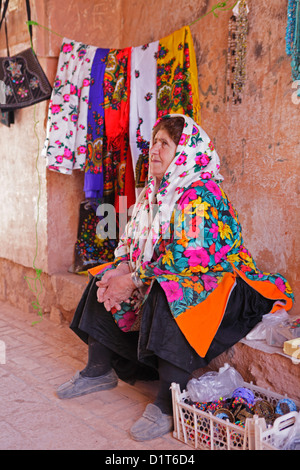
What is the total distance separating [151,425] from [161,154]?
125 cm

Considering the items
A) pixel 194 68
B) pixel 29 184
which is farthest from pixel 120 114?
pixel 29 184

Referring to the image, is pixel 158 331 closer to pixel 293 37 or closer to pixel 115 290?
pixel 115 290

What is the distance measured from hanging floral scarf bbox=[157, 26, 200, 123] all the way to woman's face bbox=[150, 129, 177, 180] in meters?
0.54

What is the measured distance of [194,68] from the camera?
9.55 feet

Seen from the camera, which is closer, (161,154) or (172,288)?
(172,288)

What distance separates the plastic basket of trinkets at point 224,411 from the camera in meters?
1.75

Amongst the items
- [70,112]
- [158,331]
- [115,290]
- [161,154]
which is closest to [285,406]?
[158,331]

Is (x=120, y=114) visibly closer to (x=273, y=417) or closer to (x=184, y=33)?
(x=184, y=33)

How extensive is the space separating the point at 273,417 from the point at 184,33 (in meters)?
2.20

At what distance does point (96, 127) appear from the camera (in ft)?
11.0

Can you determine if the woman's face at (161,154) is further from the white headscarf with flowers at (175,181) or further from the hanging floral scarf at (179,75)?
the hanging floral scarf at (179,75)

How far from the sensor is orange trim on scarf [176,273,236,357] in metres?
1.97

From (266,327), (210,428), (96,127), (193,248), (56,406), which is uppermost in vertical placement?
(96,127)

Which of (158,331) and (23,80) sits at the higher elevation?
(23,80)
